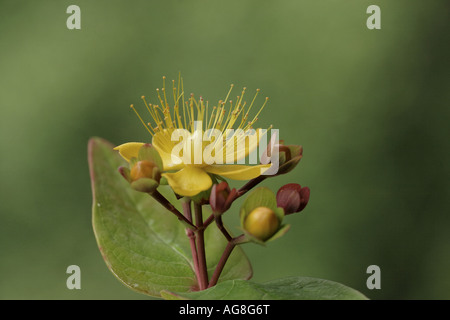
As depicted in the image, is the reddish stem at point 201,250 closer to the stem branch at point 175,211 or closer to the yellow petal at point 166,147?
the stem branch at point 175,211

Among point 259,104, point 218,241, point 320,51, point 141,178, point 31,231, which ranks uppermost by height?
point 320,51

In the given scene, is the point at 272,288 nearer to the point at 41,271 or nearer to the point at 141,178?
the point at 141,178

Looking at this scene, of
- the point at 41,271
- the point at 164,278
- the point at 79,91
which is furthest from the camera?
the point at 79,91

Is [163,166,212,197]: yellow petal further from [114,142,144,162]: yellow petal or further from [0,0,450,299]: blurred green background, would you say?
[0,0,450,299]: blurred green background

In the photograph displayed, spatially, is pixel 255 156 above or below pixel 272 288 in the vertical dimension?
above

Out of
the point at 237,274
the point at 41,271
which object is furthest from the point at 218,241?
the point at 41,271

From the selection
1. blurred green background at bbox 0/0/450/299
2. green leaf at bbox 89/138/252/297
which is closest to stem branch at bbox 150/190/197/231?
green leaf at bbox 89/138/252/297
